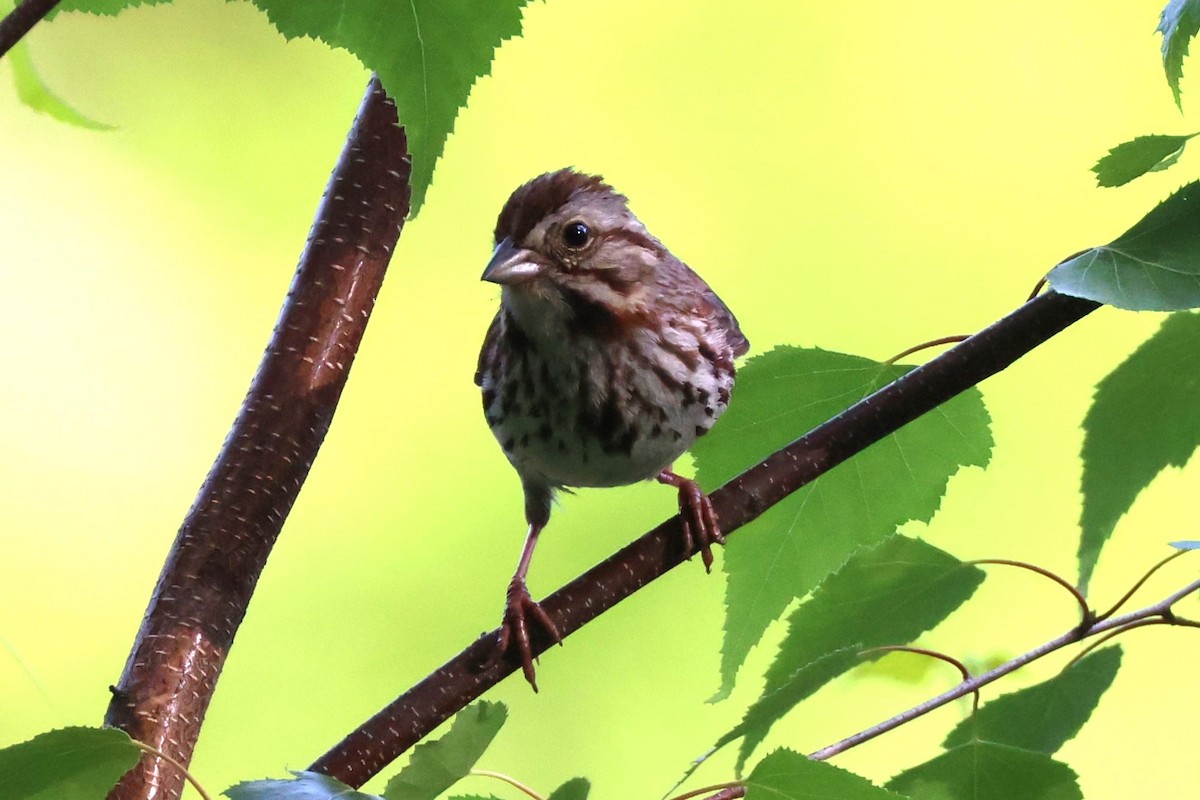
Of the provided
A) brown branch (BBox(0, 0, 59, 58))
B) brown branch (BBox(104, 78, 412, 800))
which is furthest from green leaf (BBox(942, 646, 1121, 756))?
brown branch (BBox(0, 0, 59, 58))

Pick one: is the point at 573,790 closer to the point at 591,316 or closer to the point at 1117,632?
the point at 1117,632

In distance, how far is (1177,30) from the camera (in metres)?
0.67

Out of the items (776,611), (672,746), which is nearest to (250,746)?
(672,746)

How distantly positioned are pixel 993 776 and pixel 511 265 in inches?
22.0

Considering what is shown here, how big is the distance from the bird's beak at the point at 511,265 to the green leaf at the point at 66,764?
523mm

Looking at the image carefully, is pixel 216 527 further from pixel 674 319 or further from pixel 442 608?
pixel 442 608

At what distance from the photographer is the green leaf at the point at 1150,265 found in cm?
68

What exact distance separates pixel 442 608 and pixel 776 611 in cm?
163

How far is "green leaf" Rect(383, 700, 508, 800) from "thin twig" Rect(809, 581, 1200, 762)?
202mm

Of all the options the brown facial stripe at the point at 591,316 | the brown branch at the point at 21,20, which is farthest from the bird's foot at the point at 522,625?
the brown branch at the point at 21,20

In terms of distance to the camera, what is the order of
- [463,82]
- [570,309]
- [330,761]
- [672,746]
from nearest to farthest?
[463,82], [330,761], [570,309], [672,746]

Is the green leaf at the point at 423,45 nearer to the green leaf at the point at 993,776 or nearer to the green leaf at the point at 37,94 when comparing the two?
the green leaf at the point at 37,94

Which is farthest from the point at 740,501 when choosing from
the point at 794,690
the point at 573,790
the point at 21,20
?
the point at 21,20

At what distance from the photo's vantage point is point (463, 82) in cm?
60
